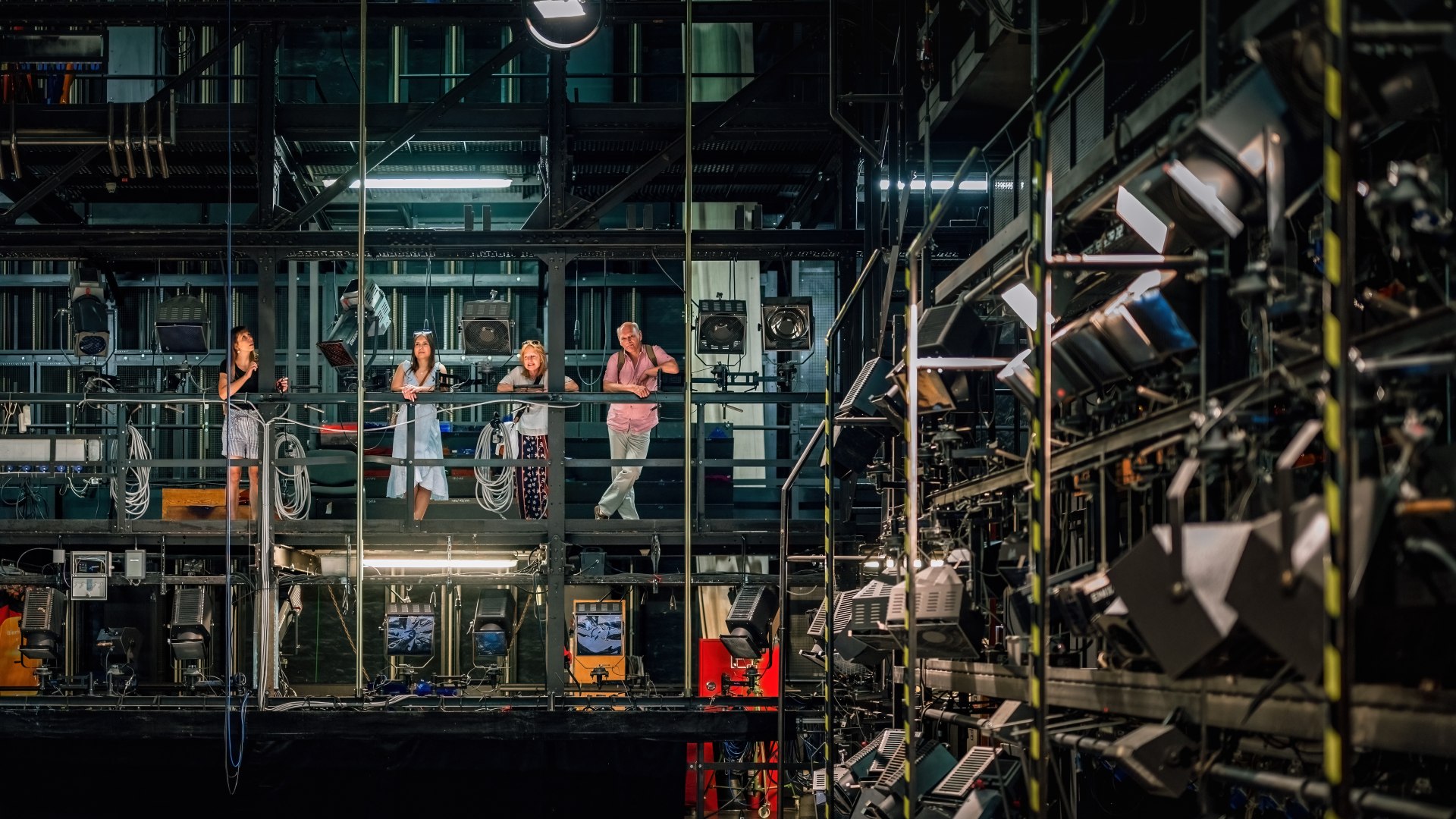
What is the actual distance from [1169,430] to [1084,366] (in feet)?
2.97

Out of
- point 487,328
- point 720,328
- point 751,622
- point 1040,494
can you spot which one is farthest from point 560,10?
point 1040,494

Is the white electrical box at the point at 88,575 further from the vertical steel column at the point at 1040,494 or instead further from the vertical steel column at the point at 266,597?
the vertical steel column at the point at 1040,494

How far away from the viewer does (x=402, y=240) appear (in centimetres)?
1345

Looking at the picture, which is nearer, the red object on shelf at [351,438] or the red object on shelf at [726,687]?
the red object on shelf at [351,438]

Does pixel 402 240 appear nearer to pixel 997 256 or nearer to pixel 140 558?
pixel 140 558

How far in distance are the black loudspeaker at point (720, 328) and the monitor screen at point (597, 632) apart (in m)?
2.47

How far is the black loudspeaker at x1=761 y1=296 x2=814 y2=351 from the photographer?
13594 mm

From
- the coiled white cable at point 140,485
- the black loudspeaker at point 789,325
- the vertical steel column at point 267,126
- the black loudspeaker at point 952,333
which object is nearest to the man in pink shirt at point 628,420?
the black loudspeaker at point 789,325

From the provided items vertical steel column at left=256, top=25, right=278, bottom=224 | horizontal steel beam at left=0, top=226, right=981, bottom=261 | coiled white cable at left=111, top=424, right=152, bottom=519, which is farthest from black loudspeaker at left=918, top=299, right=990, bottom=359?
coiled white cable at left=111, top=424, right=152, bottom=519

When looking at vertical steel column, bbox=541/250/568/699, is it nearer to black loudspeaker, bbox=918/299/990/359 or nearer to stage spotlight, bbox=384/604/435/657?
stage spotlight, bbox=384/604/435/657

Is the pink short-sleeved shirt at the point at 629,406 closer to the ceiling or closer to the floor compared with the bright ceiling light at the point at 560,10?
closer to the floor

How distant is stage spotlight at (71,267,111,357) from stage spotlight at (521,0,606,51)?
194 inches

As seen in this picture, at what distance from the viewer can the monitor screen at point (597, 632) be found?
13.2m

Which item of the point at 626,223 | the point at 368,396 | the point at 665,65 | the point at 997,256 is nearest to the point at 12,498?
the point at 368,396
